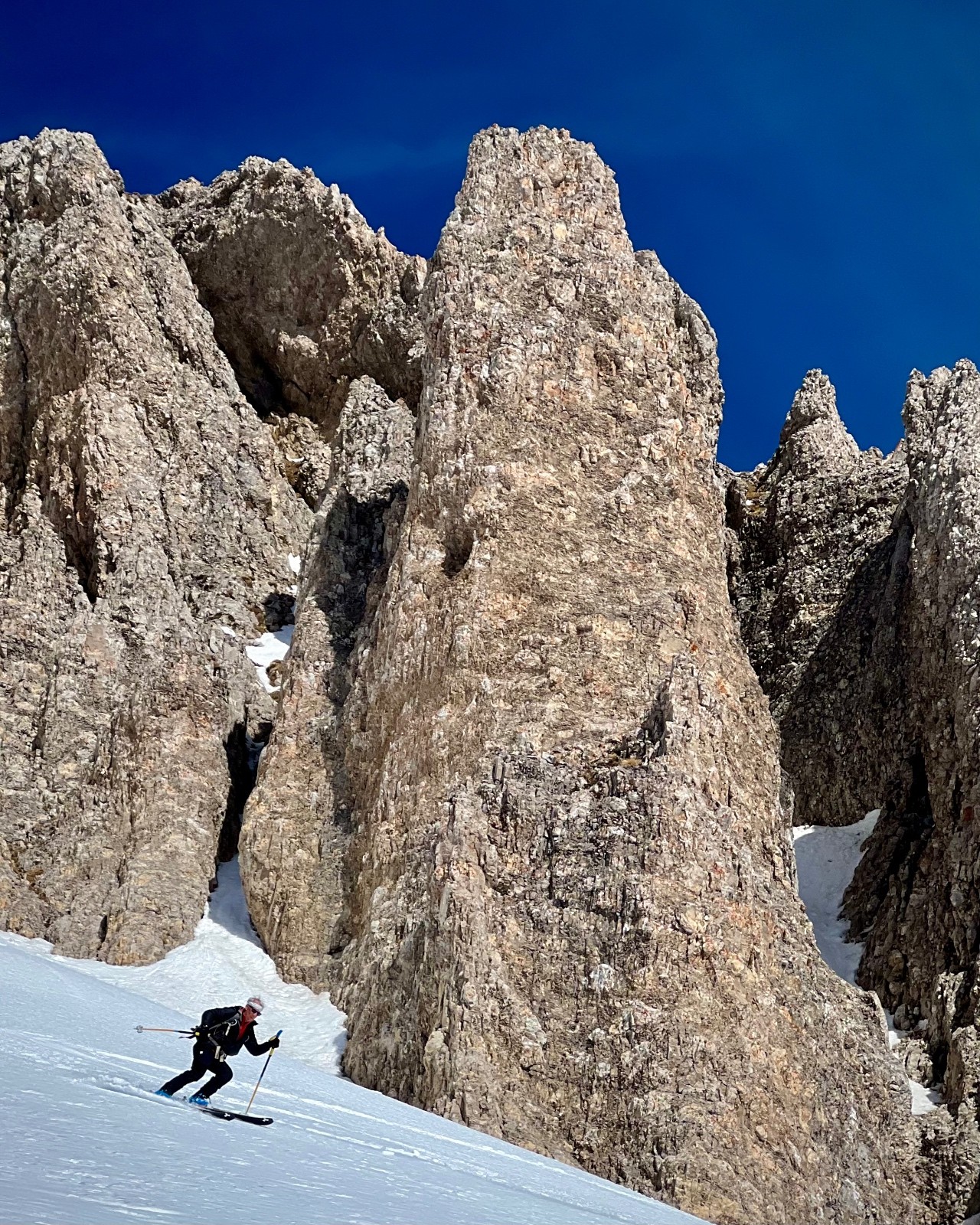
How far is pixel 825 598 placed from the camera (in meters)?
46.3

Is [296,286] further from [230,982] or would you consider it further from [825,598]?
[230,982]

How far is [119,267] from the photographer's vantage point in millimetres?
45438

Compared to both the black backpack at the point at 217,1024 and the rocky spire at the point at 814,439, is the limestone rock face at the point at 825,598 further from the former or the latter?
the black backpack at the point at 217,1024

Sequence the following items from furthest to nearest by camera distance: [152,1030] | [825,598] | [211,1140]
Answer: [825,598], [152,1030], [211,1140]

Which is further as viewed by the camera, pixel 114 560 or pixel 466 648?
pixel 114 560

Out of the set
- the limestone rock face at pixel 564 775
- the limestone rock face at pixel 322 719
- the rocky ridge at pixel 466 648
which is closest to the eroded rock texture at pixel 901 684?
the rocky ridge at pixel 466 648

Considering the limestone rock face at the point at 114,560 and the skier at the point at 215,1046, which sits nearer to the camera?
the skier at the point at 215,1046

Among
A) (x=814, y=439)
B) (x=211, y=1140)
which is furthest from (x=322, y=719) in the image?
(x=814, y=439)

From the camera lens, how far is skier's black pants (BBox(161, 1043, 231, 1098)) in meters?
17.5

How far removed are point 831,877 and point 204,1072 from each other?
77.1 feet

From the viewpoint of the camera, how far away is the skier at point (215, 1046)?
17516 mm

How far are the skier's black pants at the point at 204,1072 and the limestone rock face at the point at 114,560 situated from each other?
12622 millimetres

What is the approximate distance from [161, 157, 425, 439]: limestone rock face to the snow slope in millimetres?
28651

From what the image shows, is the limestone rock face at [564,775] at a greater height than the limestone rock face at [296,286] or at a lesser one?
lesser
